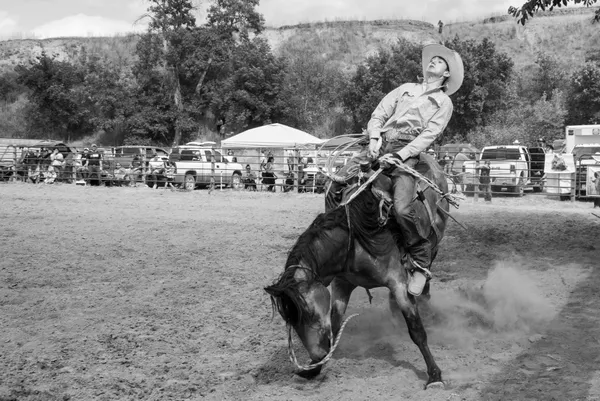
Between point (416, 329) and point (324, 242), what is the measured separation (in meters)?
0.85

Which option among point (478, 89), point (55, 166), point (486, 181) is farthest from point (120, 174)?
point (478, 89)

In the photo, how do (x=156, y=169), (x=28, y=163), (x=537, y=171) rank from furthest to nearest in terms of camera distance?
(x=28, y=163), (x=156, y=169), (x=537, y=171)

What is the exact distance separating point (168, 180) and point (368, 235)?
50.2 feet

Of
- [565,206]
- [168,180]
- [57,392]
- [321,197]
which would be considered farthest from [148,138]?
[57,392]

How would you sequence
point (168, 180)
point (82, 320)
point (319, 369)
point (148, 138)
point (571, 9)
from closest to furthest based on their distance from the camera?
1. point (319, 369)
2. point (82, 320)
3. point (168, 180)
4. point (148, 138)
5. point (571, 9)

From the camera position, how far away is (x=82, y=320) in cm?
557

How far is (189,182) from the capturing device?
1864cm

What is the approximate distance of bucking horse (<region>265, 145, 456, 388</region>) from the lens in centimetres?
377

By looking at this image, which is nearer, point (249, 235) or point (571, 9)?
point (249, 235)

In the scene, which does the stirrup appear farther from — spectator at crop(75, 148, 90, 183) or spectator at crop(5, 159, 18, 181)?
spectator at crop(5, 159, 18, 181)

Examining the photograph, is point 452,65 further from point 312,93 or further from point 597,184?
point 312,93

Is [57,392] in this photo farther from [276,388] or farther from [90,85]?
[90,85]

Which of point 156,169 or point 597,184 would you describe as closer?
point 597,184

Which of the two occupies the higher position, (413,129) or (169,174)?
(413,129)
